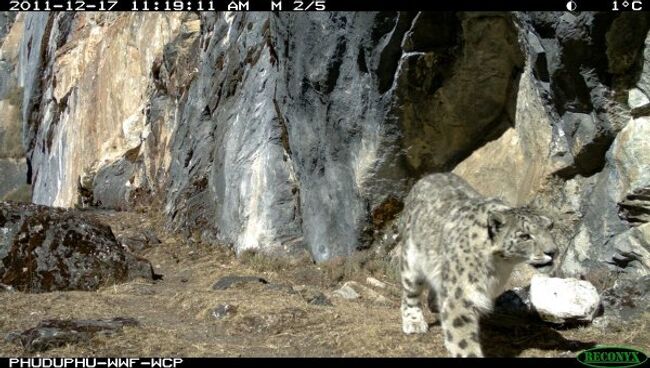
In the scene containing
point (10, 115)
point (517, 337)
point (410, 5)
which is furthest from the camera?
point (10, 115)

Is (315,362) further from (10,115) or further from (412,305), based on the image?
(10,115)

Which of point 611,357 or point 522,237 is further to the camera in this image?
point 611,357

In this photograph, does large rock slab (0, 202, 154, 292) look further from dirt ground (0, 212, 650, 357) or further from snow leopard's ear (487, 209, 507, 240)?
snow leopard's ear (487, 209, 507, 240)

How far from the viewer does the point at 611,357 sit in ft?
22.1

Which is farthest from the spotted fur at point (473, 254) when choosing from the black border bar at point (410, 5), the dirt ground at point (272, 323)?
the black border bar at point (410, 5)

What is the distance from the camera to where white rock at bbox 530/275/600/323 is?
815 centimetres

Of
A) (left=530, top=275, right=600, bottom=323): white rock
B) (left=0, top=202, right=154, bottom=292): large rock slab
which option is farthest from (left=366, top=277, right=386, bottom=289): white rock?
(left=0, top=202, right=154, bottom=292): large rock slab

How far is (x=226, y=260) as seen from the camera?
13812 mm

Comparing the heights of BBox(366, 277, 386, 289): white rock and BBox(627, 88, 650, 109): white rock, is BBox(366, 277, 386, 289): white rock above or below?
below

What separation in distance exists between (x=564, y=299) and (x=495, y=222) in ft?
7.85

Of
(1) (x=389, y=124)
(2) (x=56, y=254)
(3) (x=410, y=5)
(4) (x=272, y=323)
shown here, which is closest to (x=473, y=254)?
(4) (x=272, y=323)

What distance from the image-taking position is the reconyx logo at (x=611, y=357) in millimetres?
6570

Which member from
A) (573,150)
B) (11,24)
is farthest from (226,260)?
(11,24)

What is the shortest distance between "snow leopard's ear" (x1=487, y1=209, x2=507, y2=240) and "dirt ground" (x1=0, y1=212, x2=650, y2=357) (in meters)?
1.27
